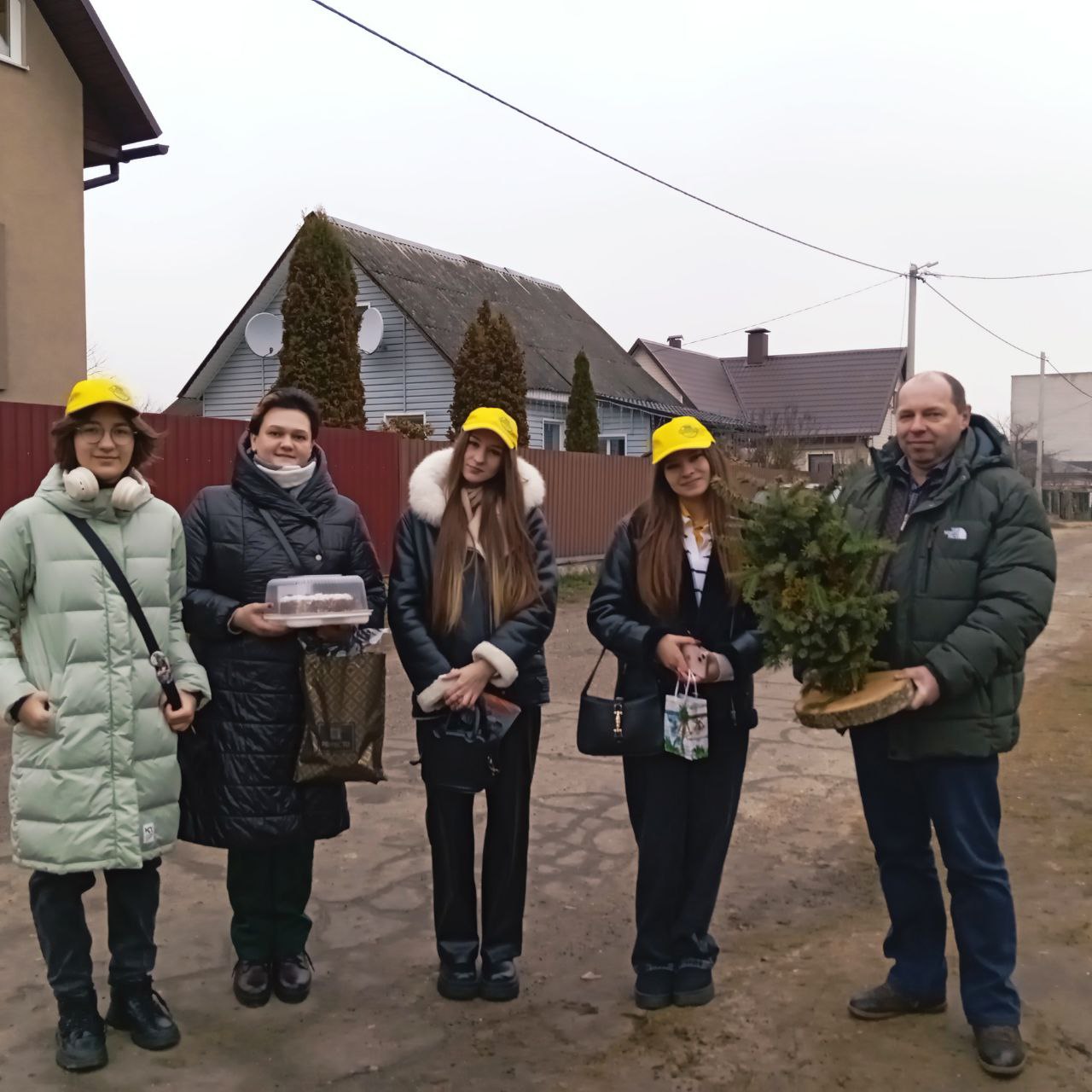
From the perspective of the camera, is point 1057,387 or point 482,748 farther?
point 1057,387

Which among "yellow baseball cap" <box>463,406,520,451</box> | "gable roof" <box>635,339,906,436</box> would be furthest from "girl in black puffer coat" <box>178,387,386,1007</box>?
"gable roof" <box>635,339,906,436</box>

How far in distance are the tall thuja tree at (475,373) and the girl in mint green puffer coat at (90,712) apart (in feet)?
48.4

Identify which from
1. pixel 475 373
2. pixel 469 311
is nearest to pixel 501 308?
pixel 469 311

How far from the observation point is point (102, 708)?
322cm

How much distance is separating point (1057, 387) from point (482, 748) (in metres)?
91.5

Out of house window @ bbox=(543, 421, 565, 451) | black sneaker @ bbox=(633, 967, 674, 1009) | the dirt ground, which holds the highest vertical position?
house window @ bbox=(543, 421, 565, 451)

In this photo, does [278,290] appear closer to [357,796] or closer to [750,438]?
[750,438]

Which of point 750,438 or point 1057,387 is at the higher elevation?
point 1057,387

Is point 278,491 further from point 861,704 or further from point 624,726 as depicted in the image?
point 861,704

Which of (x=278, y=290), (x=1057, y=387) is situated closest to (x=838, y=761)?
(x=278, y=290)

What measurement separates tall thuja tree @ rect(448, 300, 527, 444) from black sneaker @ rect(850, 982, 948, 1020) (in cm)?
1483

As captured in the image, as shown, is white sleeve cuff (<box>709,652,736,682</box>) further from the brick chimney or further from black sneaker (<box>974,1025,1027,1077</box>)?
the brick chimney

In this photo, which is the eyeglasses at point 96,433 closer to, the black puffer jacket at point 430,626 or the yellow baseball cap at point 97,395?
the yellow baseball cap at point 97,395

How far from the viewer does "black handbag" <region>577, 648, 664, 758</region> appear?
11.9 feet
